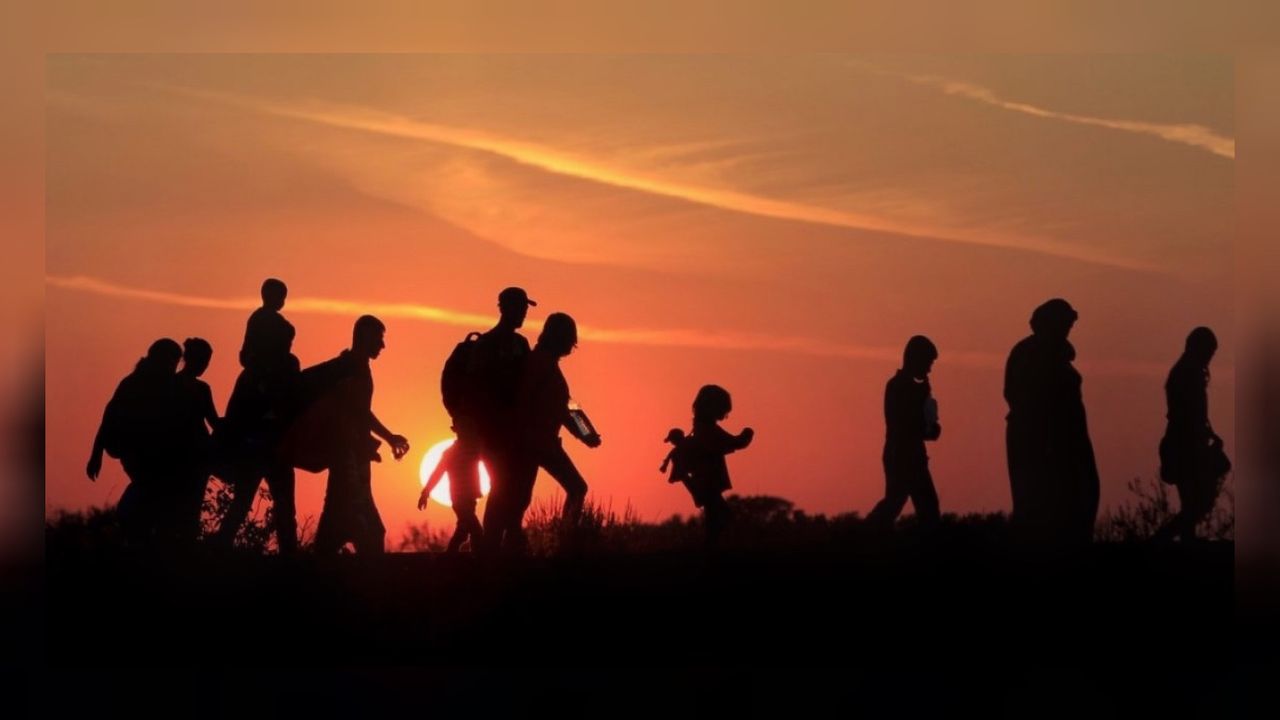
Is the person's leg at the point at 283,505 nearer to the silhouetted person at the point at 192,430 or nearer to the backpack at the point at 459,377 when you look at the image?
the silhouetted person at the point at 192,430

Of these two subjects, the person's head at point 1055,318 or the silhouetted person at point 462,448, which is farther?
the person's head at point 1055,318

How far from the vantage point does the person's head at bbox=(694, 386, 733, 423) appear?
21.5 meters

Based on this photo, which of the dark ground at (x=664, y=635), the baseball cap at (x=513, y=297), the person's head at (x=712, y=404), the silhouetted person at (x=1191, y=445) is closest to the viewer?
the dark ground at (x=664, y=635)

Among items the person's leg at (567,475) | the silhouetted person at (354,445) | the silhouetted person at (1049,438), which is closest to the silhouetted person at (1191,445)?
the silhouetted person at (1049,438)

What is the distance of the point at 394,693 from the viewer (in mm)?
15227

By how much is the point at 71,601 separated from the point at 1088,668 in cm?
666

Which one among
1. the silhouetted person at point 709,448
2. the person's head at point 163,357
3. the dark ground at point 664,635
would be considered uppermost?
the person's head at point 163,357

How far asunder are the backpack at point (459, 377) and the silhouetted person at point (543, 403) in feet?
1.20

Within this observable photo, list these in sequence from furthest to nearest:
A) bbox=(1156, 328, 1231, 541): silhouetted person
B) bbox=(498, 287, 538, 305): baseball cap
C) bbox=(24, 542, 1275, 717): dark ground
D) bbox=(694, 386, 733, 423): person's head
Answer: bbox=(694, 386, 733, 423): person's head → bbox=(1156, 328, 1231, 541): silhouetted person → bbox=(498, 287, 538, 305): baseball cap → bbox=(24, 542, 1275, 717): dark ground

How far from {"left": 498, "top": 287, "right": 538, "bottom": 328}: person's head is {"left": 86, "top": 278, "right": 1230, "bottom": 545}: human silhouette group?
0.35 m

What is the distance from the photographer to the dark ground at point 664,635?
49.8 ft

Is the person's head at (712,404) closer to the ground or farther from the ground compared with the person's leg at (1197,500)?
farther from the ground

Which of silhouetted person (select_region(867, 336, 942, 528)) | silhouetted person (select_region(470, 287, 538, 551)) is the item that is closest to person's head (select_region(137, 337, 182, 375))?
silhouetted person (select_region(470, 287, 538, 551))

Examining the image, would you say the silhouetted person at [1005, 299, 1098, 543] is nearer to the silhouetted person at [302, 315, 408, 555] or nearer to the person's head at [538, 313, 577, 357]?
the person's head at [538, 313, 577, 357]
